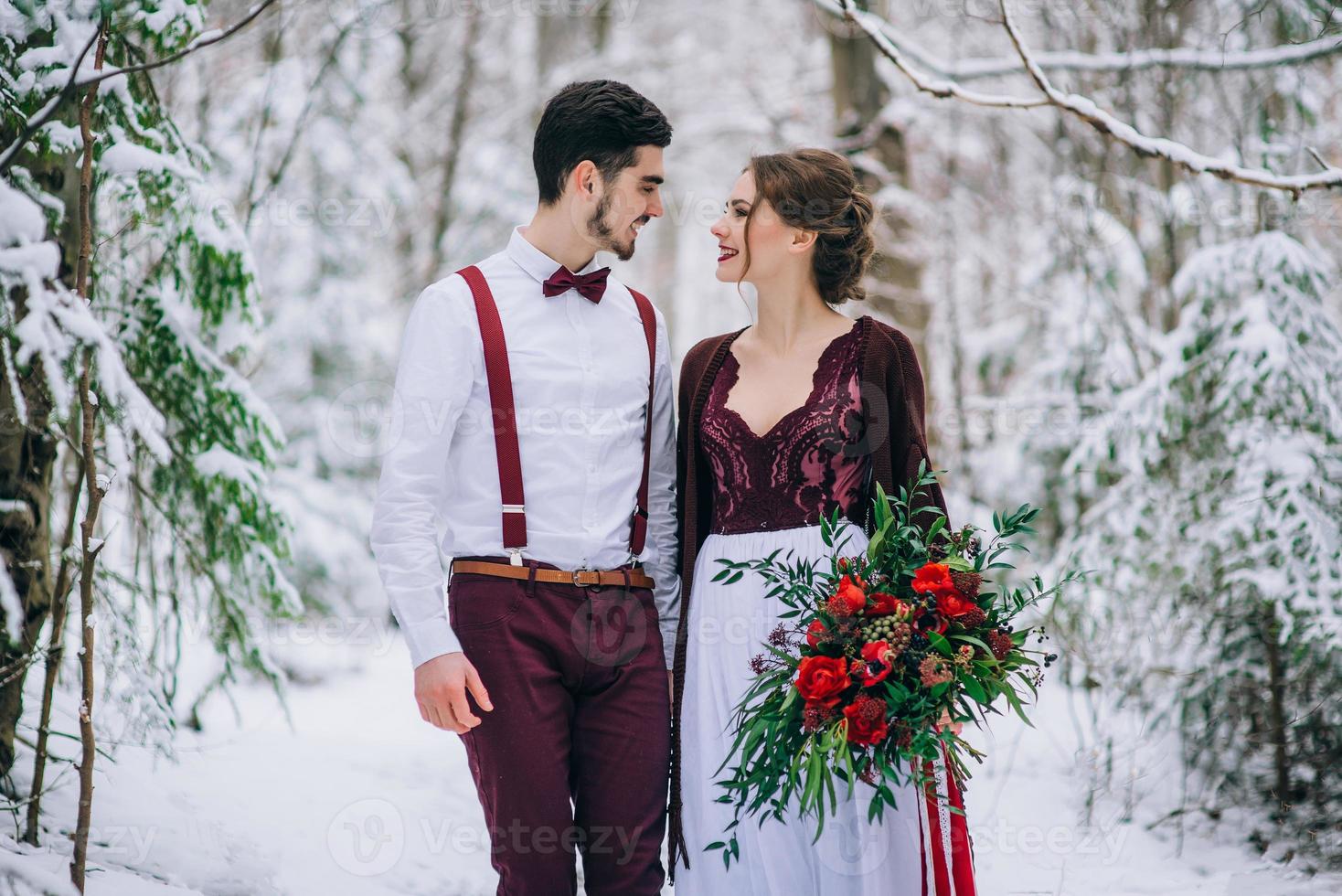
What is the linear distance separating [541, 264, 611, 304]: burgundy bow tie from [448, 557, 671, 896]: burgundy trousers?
2.05 ft

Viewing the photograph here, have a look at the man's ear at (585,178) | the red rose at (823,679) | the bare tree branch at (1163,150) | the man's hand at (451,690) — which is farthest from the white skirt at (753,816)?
the bare tree branch at (1163,150)

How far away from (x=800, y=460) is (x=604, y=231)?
2.25 ft

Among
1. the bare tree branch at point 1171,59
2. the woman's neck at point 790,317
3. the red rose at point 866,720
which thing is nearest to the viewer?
the red rose at point 866,720

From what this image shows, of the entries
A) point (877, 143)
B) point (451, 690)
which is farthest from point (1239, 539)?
point (877, 143)

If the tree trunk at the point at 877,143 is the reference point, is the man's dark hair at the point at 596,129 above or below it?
below

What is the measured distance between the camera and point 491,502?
2.32 metres

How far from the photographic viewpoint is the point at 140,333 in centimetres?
304

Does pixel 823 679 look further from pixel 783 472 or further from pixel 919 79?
pixel 919 79

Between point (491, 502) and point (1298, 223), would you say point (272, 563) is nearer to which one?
point (491, 502)

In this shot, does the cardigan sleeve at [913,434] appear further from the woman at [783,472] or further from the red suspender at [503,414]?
the red suspender at [503,414]

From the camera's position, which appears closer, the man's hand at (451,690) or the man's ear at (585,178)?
the man's hand at (451,690)

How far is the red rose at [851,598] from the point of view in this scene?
2.05 meters

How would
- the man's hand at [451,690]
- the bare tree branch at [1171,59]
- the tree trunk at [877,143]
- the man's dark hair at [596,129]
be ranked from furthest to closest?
the tree trunk at [877,143] < the bare tree branch at [1171,59] < the man's dark hair at [596,129] < the man's hand at [451,690]

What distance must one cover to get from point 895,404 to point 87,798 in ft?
6.10
